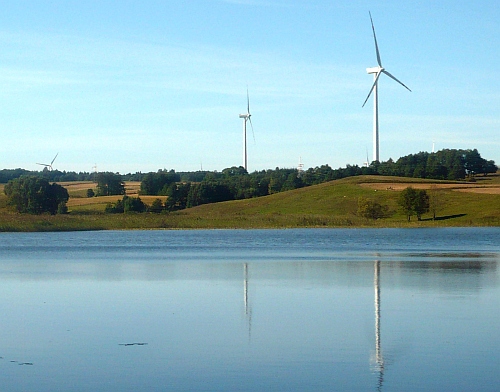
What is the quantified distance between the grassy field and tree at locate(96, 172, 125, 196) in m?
5.74

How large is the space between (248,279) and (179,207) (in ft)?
308

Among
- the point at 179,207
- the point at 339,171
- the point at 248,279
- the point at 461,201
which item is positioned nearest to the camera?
the point at 248,279

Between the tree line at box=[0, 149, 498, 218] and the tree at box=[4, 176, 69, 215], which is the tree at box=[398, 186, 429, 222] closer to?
the tree line at box=[0, 149, 498, 218]

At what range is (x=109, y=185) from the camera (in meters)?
144

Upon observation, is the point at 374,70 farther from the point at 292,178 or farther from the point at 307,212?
the point at 292,178

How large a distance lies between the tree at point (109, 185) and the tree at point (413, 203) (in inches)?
2400

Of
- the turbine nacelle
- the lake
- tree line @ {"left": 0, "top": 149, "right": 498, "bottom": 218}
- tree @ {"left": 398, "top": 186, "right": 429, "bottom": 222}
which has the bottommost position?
the lake

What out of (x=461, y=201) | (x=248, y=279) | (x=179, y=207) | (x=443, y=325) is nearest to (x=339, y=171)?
(x=179, y=207)

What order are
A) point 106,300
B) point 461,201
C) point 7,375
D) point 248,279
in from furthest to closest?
1. point 461,201
2. point 248,279
3. point 106,300
4. point 7,375

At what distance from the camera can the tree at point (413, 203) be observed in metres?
91.7

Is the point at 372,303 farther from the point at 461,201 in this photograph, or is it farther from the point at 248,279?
the point at 461,201

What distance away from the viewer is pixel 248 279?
83.8ft

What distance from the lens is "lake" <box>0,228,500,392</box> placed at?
11.2 meters

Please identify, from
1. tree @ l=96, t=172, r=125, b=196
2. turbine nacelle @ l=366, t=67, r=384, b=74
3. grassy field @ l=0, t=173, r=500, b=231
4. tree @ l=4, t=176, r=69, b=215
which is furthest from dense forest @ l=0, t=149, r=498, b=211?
turbine nacelle @ l=366, t=67, r=384, b=74
